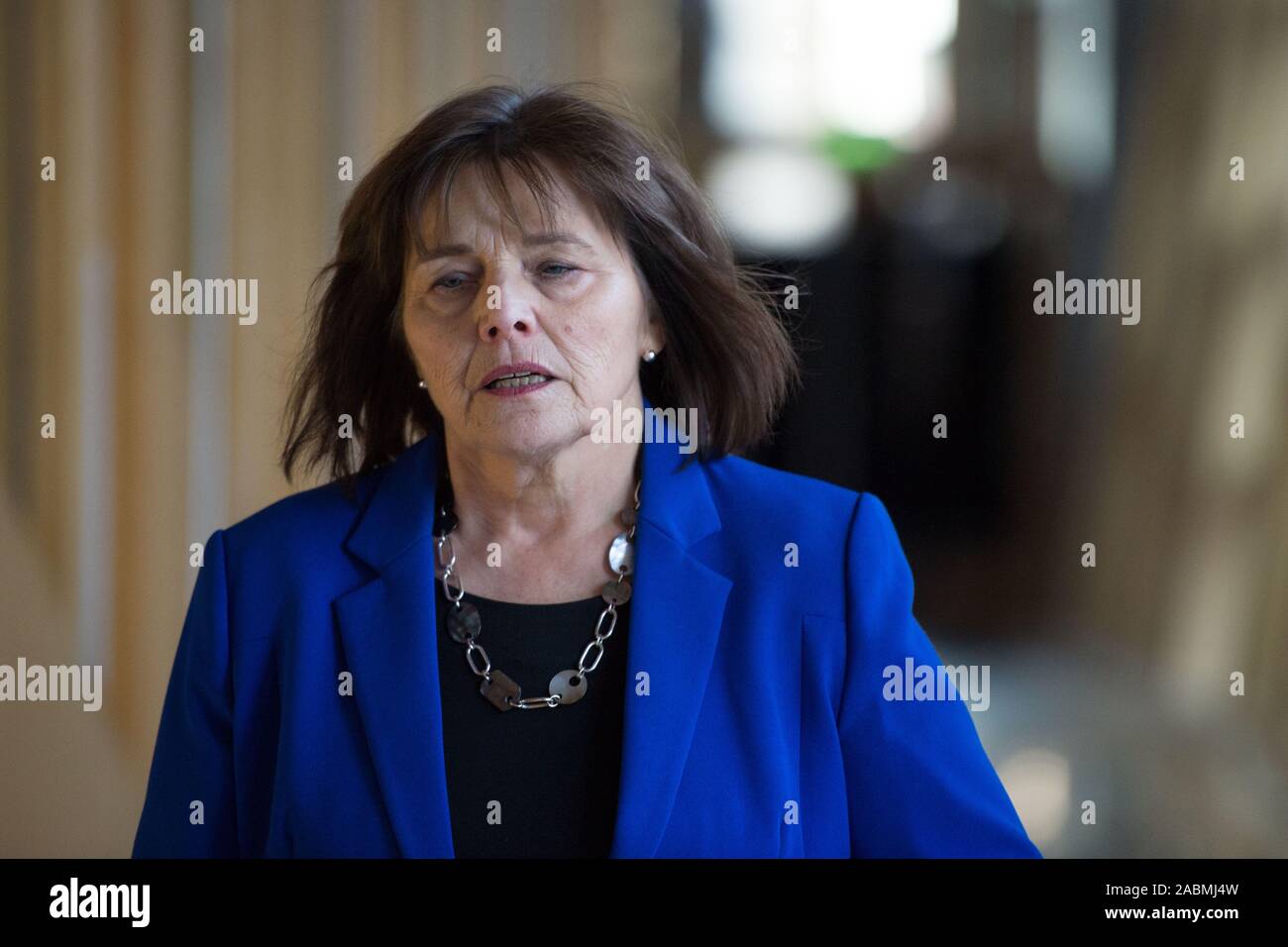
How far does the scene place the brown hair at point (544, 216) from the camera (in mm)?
1369

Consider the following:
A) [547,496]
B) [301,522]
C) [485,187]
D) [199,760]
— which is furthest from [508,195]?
[199,760]

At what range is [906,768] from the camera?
1.32 meters

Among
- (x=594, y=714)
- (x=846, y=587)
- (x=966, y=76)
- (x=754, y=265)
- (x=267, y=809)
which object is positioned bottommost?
(x=267, y=809)

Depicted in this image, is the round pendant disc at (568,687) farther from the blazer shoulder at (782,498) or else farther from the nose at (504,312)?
the nose at (504,312)

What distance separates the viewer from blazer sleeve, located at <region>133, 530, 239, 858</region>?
1373 mm

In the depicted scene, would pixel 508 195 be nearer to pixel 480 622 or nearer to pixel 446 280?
pixel 446 280

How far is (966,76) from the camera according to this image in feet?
5.09

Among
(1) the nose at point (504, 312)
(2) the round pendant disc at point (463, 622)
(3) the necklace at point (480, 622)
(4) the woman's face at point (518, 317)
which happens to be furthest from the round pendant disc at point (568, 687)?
(1) the nose at point (504, 312)
